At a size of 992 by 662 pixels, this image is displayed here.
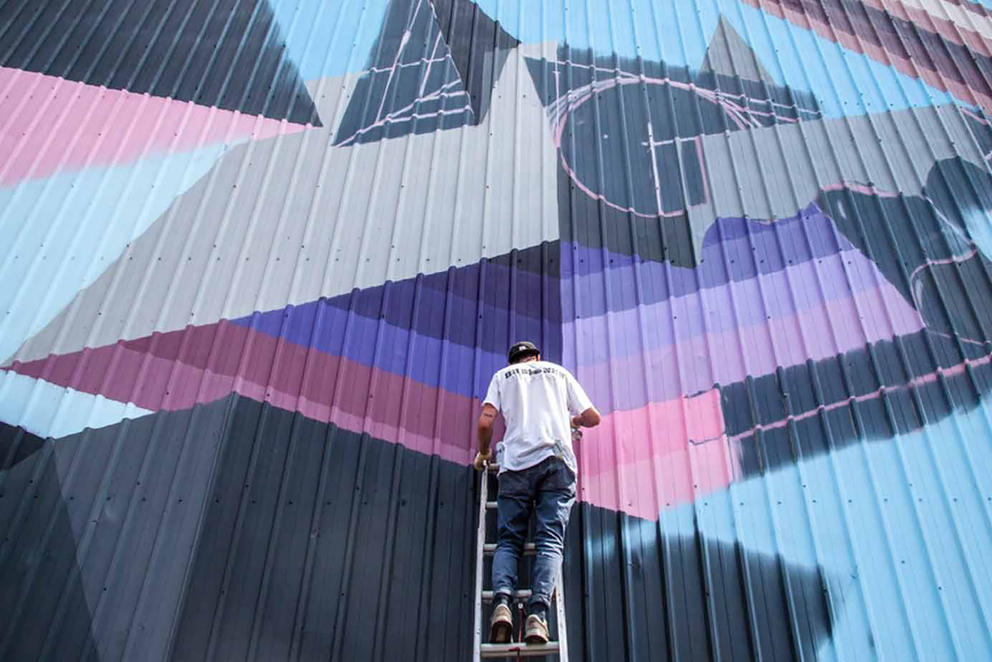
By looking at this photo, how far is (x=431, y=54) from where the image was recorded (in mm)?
6680

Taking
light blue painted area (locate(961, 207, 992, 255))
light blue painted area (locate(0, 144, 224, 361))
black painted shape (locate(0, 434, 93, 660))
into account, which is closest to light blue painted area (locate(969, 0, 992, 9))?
light blue painted area (locate(961, 207, 992, 255))

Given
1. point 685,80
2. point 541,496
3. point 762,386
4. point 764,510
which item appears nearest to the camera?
point 541,496

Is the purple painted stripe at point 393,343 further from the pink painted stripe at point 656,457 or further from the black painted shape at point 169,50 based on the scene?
the black painted shape at point 169,50

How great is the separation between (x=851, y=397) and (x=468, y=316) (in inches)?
95.2

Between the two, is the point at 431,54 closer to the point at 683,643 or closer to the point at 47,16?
the point at 47,16

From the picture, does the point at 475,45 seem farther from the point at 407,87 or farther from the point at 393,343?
the point at 393,343

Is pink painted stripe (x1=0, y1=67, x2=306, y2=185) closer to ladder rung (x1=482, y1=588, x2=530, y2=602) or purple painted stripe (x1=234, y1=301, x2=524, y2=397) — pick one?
purple painted stripe (x1=234, y1=301, x2=524, y2=397)

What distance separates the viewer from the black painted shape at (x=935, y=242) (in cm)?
549

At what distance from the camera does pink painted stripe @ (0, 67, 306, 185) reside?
6.09 m

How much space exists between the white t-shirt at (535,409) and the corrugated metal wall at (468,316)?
1.64 feet

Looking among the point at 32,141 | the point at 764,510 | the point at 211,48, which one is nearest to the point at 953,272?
the point at 764,510

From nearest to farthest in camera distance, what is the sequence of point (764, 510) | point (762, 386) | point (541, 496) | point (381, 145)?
point (541, 496)
point (764, 510)
point (762, 386)
point (381, 145)

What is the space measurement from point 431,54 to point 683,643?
4.83 meters

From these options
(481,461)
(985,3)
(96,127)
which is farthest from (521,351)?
(985,3)
